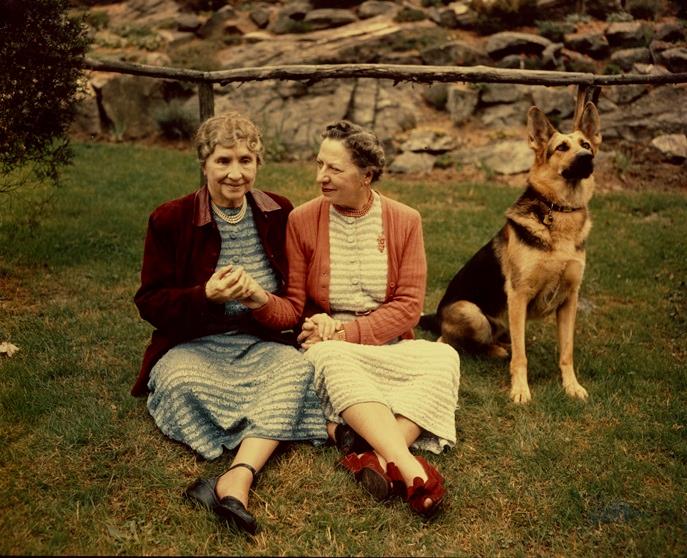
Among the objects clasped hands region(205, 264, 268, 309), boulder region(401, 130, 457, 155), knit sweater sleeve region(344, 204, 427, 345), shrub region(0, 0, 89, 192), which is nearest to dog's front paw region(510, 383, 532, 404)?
knit sweater sleeve region(344, 204, 427, 345)

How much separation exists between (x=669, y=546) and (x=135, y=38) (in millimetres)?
18786

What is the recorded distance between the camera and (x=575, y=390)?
4207mm

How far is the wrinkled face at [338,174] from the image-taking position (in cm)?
346

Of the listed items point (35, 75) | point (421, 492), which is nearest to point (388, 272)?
point (421, 492)

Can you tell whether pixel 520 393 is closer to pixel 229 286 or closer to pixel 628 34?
pixel 229 286

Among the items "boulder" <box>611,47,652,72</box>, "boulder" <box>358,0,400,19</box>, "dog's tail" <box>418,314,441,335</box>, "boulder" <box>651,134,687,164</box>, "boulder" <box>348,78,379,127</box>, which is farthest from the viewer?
"boulder" <box>358,0,400,19</box>

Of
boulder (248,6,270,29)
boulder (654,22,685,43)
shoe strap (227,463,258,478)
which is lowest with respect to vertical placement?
shoe strap (227,463,258,478)

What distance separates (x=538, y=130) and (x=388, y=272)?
1762 mm

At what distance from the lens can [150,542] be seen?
2615 mm

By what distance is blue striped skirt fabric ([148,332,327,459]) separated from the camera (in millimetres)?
3264

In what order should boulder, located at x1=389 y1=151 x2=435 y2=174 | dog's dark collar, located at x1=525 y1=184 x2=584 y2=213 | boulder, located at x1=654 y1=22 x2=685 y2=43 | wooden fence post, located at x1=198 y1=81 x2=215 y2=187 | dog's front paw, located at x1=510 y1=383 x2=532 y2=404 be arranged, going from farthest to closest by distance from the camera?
boulder, located at x1=654 y1=22 x2=685 y2=43
boulder, located at x1=389 y1=151 x2=435 y2=174
wooden fence post, located at x1=198 y1=81 x2=215 y2=187
dog's dark collar, located at x1=525 y1=184 x2=584 y2=213
dog's front paw, located at x1=510 y1=383 x2=532 y2=404

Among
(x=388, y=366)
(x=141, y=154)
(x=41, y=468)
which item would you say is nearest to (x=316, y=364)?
(x=388, y=366)

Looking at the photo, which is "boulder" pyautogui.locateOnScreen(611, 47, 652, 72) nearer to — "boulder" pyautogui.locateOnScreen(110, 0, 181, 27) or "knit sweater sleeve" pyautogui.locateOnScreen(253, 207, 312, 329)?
"knit sweater sleeve" pyautogui.locateOnScreen(253, 207, 312, 329)

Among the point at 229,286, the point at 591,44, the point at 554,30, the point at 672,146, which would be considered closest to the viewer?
the point at 229,286
